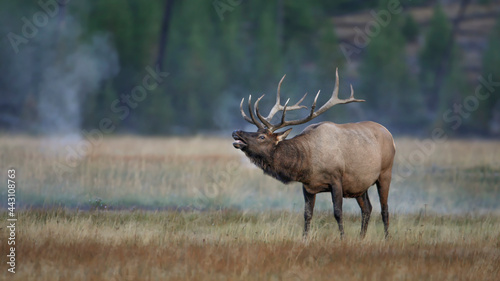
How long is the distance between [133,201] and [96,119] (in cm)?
2451

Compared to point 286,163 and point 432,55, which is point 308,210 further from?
point 432,55

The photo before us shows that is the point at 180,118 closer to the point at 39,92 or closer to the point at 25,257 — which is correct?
the point at 39,92

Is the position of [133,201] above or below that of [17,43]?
below

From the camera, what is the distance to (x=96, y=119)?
123ft

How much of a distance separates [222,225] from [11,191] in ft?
14.0

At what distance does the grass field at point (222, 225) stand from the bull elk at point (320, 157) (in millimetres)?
592

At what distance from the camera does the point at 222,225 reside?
11.3 metres

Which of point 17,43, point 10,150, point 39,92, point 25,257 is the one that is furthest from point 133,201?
point 17,43

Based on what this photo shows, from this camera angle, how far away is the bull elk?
10.5 m
